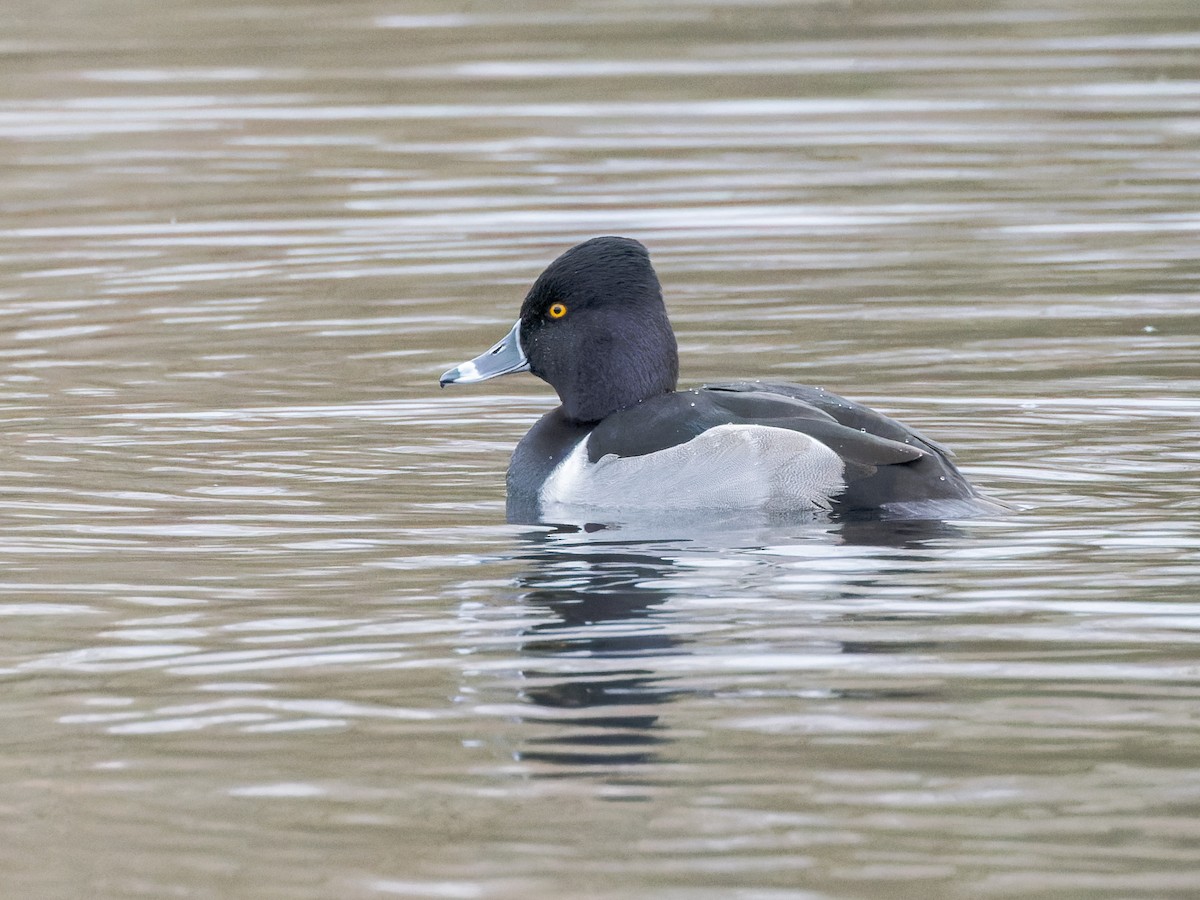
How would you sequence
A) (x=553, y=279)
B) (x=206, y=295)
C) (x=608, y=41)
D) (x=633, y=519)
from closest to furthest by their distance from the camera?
(x=633, y=519) < (x=553, y=279) < (x=206, y=295) < (x=608, y=41)

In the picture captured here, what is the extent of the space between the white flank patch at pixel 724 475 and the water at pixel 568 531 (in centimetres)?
18

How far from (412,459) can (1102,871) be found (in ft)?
16.5

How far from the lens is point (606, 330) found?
8.60 meters

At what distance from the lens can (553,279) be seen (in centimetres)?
872

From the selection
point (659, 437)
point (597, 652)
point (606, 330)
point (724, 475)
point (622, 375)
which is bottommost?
point (597, 652)

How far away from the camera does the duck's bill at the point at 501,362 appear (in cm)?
895

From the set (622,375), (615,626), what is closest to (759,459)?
(622,375)

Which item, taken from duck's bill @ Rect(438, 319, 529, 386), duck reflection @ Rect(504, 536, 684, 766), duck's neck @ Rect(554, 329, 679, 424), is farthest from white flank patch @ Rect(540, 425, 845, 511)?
duck's bill @ Rect(438, 319, 529, 386)

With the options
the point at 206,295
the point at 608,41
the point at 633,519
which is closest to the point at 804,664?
the point at 633,519

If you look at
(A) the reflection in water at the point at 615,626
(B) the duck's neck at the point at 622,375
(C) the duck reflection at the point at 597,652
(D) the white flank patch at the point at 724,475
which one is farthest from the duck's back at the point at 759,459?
(C) the duck reflection at the point at 597,652

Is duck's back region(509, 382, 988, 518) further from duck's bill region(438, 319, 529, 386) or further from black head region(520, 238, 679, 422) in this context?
duck's bill region(438, 319, 529, 386)

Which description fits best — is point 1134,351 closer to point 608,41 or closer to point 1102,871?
point 1102,871

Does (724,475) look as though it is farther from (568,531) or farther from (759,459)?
(568,531)

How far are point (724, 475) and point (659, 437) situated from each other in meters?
0.27
